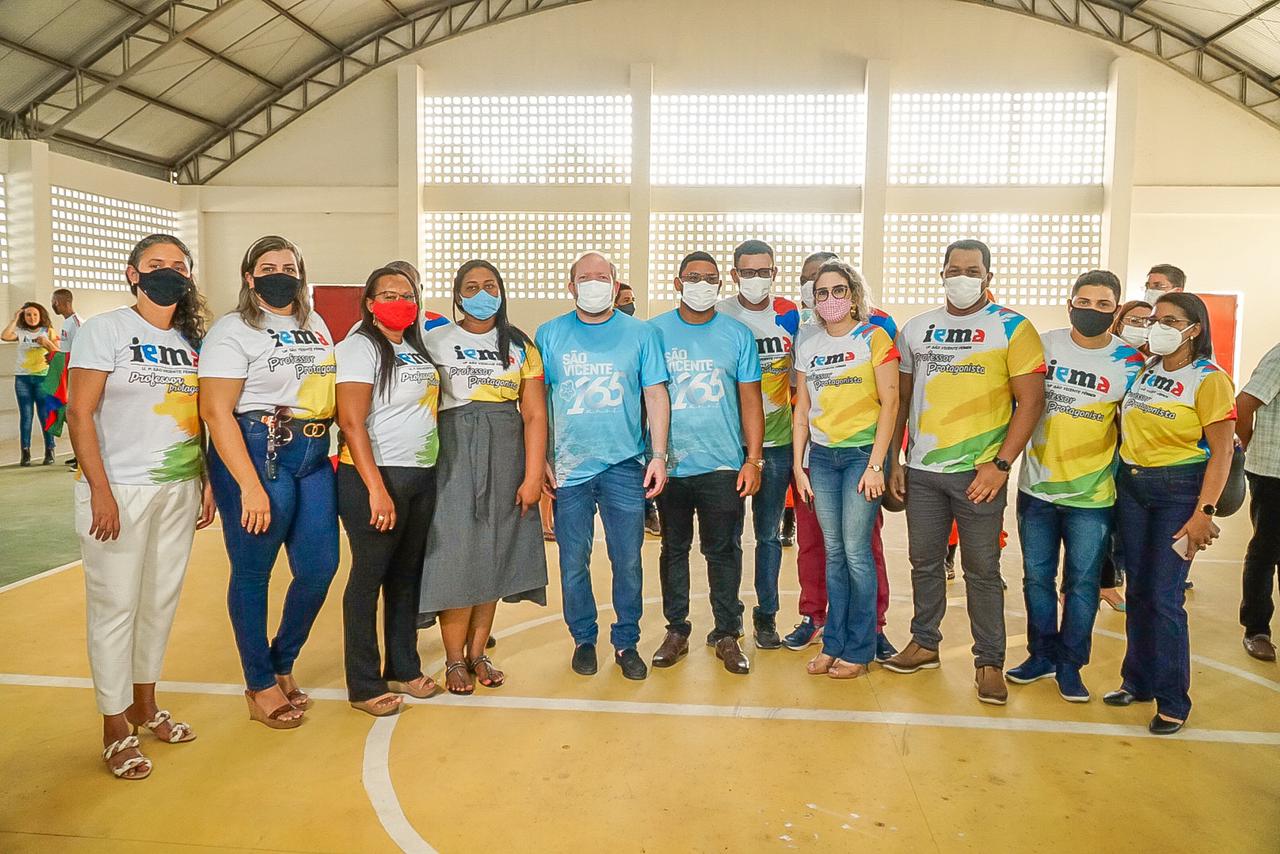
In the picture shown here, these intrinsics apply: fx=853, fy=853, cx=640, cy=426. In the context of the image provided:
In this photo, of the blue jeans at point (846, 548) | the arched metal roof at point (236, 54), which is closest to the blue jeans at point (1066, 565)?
the blue jeans at point (846, 548)

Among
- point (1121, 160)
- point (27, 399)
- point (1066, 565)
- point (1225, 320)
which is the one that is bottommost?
point (1066, 565)

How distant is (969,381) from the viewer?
3387mm

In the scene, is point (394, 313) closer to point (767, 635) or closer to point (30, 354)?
point (767, 635)

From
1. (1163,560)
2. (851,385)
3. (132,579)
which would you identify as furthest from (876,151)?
(132,579)

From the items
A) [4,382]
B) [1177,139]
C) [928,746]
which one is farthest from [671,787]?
[1177,139]

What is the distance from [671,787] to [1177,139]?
1597 centimetres

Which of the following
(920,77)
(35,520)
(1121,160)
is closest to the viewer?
(35,520)

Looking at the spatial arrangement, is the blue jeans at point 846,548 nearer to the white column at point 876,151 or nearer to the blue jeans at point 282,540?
the blue jeans at point 282,540

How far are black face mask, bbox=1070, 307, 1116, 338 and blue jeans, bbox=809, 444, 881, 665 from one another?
954 mm

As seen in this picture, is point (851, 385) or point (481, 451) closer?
point (481, 451)

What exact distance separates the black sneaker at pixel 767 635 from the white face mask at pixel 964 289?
1720 mm

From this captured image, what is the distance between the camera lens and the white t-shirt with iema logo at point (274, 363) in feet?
9.43

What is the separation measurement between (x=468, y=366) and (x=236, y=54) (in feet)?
45.5

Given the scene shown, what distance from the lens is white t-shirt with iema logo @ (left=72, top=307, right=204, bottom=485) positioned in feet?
8.86
